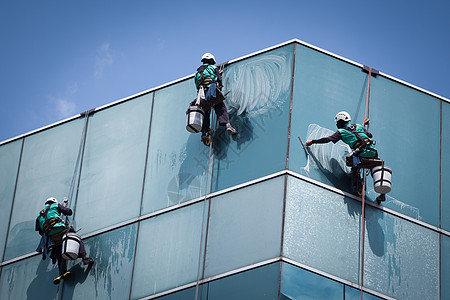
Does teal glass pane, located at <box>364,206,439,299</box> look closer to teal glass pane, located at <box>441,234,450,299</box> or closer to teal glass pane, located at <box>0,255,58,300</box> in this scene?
teal glass pane, located at <box>441,234,450,299</box>

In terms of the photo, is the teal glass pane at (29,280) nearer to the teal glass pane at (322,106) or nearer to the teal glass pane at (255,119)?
the teal glass pane at (255,119)

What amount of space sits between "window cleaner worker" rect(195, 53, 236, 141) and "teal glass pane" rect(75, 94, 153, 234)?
6.95 feet

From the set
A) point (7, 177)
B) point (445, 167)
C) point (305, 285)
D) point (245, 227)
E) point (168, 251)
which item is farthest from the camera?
point (7, 177)

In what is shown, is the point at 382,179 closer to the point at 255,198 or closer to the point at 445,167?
the point at 445,167

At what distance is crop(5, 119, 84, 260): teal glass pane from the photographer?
102ft

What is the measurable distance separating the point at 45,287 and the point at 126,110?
4.80 metres

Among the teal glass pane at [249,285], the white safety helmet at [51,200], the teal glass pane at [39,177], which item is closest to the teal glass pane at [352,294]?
the teal glass pane at [249,285]

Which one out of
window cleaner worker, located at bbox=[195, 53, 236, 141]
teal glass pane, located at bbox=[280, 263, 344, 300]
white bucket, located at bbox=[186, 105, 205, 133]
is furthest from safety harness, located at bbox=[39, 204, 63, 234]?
teal glass pane, located at bbox=[280, 263, 344, 300]

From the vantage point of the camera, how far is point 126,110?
3094cm

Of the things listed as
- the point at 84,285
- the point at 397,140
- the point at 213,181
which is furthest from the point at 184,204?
the point at 397,140

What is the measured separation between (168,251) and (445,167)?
274 inches

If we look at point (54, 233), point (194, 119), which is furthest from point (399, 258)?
point (54, 233)

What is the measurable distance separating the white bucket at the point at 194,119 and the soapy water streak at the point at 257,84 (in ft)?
2.70

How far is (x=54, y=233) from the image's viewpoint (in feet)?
95.5
